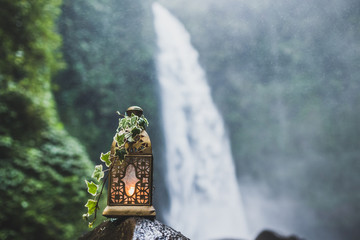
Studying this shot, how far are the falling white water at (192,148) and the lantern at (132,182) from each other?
19.9 ft

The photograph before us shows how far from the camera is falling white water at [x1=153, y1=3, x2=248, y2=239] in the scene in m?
7.43

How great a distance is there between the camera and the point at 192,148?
26.2 feet

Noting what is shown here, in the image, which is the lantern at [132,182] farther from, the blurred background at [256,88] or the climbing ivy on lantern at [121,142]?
the blurred background at [256,88]

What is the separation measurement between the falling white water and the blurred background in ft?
0.86

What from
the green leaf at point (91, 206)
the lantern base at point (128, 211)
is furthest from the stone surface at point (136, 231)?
the green leaf at point (91, 206)

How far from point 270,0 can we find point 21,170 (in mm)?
7601

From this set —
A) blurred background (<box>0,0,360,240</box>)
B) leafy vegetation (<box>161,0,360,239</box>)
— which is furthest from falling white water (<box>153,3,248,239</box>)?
leafy vegetation (<box>161,0,360,239</box>)

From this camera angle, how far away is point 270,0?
778 cm

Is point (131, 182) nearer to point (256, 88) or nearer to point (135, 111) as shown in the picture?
point (135, 111)

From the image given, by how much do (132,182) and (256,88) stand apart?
783 cm

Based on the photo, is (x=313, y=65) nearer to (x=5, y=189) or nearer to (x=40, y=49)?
(x=40, y=49)

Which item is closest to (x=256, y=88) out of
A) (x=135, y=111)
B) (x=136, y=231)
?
(x=135, y=111)

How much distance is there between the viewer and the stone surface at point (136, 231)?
4.14 ft

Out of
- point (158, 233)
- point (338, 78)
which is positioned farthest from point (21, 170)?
point (338, 78)
